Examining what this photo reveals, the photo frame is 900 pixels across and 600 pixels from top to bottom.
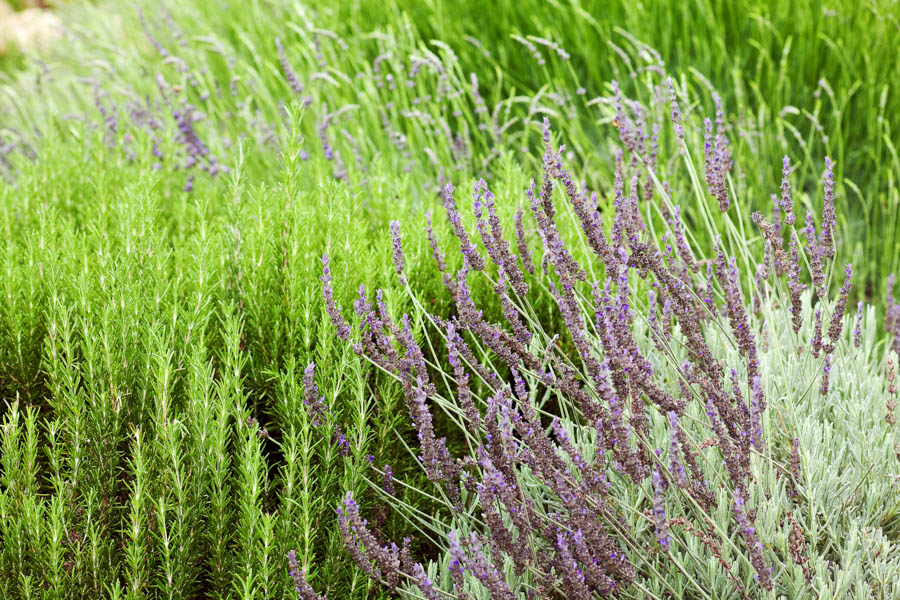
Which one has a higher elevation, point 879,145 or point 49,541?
point 49,541

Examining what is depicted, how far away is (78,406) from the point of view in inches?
67.1

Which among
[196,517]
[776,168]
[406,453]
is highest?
[196,517]

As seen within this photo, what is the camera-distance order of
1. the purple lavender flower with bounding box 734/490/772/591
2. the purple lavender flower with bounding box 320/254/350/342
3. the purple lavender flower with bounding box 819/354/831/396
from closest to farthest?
the purple lavender flower with bounding box 734/490/772/591 → the purple lavender flower with bounding box 320/254/350/342 → the purple lavender flower with bounding box 819/354/831/396

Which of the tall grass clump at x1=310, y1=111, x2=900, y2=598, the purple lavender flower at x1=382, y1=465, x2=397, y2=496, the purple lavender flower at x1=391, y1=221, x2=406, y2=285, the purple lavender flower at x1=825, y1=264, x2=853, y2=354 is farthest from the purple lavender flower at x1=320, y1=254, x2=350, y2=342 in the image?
the purple lavender flower at x1=825, y1=264, x2=853, y2=354

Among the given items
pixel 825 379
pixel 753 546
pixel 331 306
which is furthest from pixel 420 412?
pixel 825 379

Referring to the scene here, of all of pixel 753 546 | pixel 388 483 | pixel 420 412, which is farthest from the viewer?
pixel 388 483

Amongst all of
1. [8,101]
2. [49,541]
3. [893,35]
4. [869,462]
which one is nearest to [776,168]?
[893,35]

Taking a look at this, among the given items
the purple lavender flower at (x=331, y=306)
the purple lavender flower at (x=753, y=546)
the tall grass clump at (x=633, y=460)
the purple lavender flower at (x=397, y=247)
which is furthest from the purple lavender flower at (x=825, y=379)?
the purple lavender flower at (x=331, y=306)

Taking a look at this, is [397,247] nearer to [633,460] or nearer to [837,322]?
[633,460]

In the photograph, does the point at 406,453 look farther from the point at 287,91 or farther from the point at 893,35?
the point at 893,35

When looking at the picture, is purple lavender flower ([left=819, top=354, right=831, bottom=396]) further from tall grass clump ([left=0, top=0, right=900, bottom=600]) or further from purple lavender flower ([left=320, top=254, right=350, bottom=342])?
purple lavender flower ([left=320, top=254, right=350, bottom=342])

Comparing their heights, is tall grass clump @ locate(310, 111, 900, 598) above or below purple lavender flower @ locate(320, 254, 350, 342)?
below

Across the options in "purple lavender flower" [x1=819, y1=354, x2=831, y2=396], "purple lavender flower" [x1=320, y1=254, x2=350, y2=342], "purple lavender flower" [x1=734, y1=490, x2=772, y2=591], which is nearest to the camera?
"purple lavender flower" [x1=734, y1=490, x2=772, y2=591]

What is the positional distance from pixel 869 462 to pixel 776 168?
216 cm
